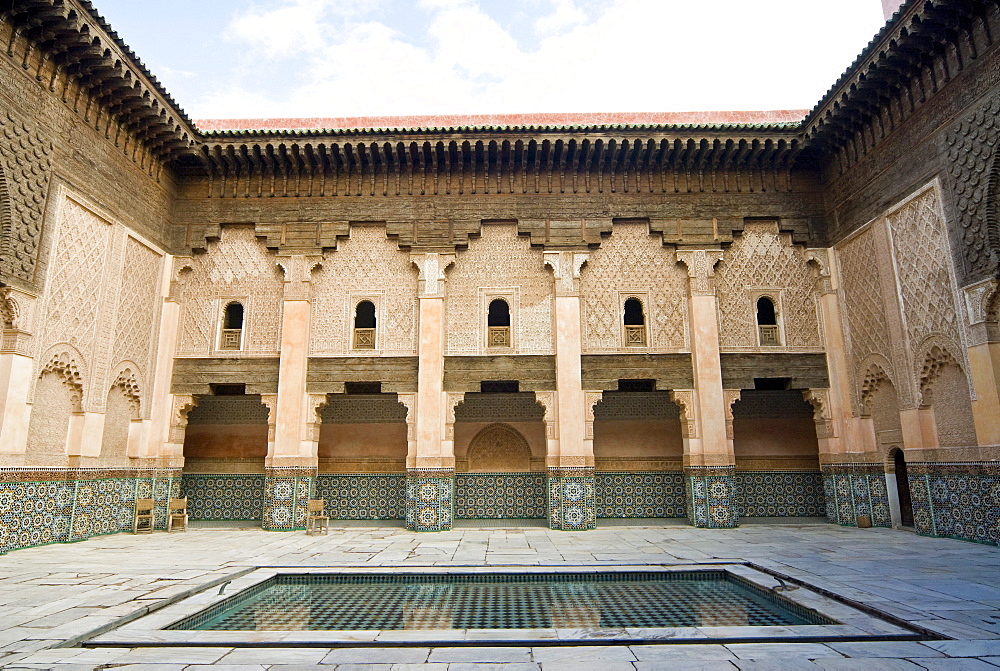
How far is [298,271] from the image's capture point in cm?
986

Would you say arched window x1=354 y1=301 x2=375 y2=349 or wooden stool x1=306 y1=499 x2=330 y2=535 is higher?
arched window x1=354 y1=301 x2=375 y2=349

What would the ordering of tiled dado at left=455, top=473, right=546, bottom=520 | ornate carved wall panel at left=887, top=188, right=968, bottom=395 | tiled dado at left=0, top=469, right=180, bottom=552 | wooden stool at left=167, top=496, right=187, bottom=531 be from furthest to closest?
tiled dado at left=455, top=473, right=546, bottom=520
wooden stool at left=167, top=496, right=187, bottom=531
ornate carved wall panel at left=887, top=188, right=968, bottom=395
tiled dado at left=0, top=469, right=180, bottom=552

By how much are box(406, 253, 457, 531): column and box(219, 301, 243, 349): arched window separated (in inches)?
116

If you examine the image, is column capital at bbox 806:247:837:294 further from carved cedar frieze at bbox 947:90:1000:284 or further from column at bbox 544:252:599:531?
column at bbox 544:252:599:531

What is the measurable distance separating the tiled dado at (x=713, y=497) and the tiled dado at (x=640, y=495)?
→ 3.32 ft

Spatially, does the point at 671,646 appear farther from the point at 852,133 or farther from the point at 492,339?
the point at 852,133

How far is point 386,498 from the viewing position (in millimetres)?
10391

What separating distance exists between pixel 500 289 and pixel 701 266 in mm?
3188

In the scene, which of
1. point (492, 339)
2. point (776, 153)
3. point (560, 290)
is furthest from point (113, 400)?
point (776, 153)

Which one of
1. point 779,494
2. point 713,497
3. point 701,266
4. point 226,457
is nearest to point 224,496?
point 226,457

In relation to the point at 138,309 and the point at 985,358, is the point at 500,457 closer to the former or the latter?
the point at 138,309

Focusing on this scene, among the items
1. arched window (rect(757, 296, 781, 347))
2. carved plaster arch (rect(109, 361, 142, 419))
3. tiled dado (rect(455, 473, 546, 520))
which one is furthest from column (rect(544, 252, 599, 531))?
carved plaster arch (rect(109, 361, 142, 419))

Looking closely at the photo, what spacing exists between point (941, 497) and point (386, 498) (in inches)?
309

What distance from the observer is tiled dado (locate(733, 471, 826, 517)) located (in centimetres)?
1012
